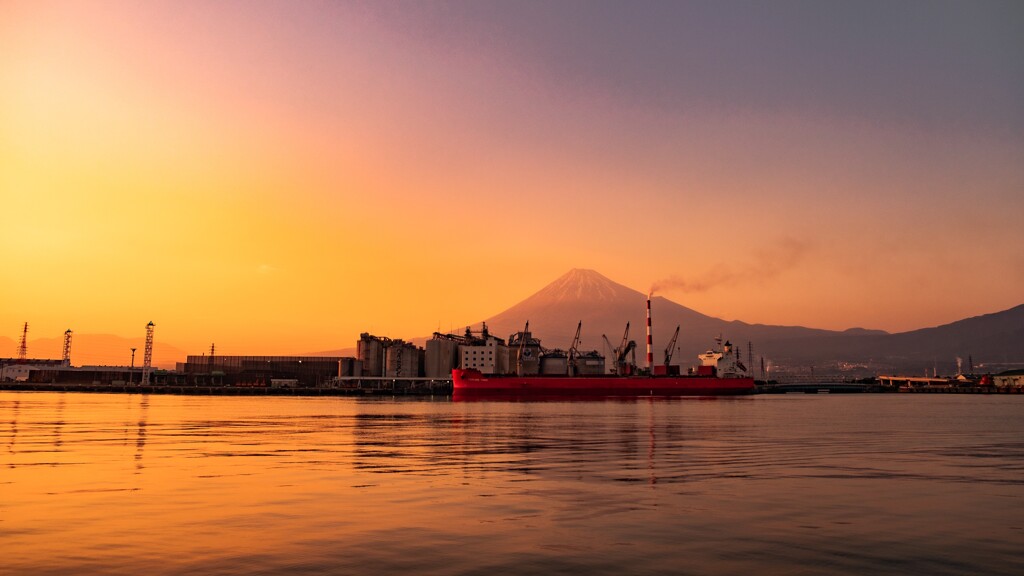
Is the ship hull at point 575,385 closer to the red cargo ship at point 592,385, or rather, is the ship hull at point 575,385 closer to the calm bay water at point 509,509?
the red cargo ship at point 592,385

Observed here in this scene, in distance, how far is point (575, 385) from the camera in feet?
485

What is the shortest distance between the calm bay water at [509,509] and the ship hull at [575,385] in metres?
115

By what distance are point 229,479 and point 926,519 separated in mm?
18702

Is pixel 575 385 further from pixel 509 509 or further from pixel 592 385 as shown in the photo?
pixel 509 509

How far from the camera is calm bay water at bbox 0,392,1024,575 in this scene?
1183 centimetres

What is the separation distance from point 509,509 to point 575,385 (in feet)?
436

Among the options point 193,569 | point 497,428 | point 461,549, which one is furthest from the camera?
point 497,428

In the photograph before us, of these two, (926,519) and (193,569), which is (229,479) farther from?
(926,519)

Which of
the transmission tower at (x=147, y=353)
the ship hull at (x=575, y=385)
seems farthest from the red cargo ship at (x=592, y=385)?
the transmission tower at (x=147, y=353)

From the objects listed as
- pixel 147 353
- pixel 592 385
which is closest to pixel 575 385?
pixel 592 385

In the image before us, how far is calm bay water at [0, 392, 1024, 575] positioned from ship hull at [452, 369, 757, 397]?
11455cm

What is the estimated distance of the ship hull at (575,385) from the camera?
484 ft

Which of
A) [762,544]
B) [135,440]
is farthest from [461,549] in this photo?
[135,440]

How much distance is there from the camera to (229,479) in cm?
2156
